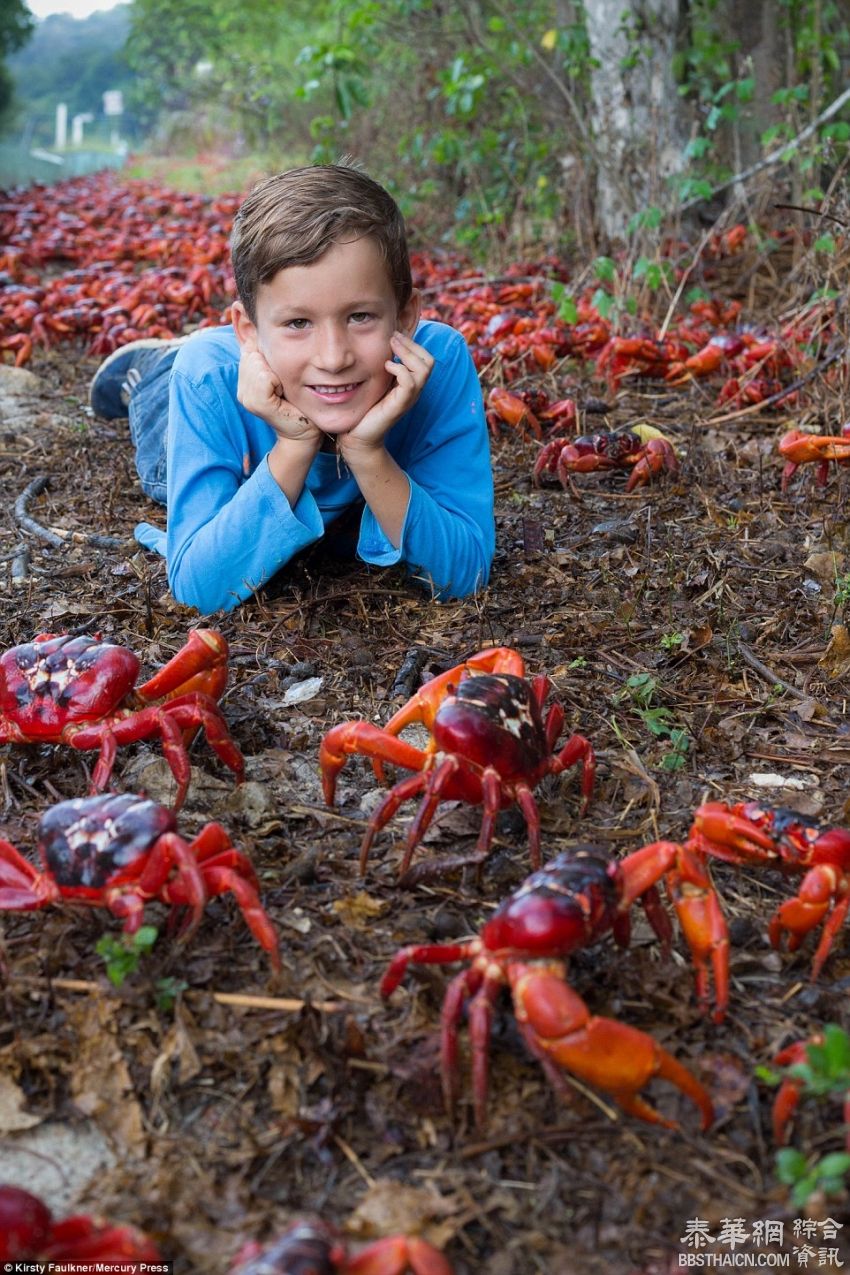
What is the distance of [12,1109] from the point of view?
2.09 metres

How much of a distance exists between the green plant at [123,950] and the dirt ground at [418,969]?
57 millimetres

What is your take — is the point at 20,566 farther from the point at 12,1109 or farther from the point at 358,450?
the point at 12,1109

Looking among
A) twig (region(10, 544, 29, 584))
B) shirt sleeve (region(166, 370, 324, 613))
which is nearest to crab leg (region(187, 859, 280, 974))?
shirt sleeve (region(166, 370, 324, 613))

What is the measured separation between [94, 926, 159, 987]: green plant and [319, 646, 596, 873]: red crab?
0.53m

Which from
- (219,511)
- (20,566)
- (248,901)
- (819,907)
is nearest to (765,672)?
(819,907)

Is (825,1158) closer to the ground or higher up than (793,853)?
closer to the ground

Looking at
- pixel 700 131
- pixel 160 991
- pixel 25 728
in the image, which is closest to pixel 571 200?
pixel 700 131

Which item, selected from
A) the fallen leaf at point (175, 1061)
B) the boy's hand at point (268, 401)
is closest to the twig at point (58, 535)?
the boy's hand at point (268, 401)

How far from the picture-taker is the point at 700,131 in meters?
9.59

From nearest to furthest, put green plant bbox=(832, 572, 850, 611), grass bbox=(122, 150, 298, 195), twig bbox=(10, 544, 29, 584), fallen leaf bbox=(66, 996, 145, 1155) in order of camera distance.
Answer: fallen leaf bbox=(66, 996, 145, 1155)
green plant bbox=(832, 572, 850, 611)
twig bbox=(10, 544, 29, 584)
grass bbox=(122, 150, 298, 195)

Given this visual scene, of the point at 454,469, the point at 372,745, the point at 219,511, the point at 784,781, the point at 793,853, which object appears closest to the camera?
the point at 793,853

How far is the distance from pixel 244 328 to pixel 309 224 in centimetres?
45

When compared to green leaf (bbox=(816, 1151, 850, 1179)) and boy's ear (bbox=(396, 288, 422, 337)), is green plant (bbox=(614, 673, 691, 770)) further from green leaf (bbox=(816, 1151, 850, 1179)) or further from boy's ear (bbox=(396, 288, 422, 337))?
green leaf (bbox=(816, 1151, 850, 1179))

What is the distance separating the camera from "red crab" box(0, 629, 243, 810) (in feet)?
9.34
